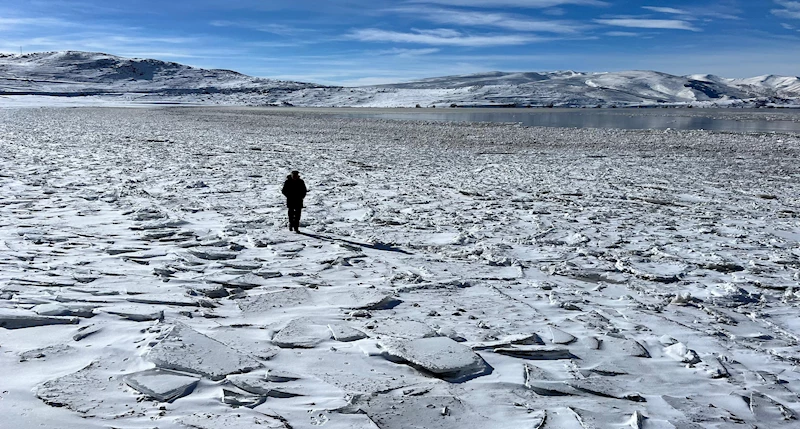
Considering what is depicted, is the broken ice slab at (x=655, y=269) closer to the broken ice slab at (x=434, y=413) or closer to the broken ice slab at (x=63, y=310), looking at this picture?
the broken ice slab at (x=434, y=413)

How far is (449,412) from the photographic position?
12.3 feet

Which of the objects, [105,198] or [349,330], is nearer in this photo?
[349,330]

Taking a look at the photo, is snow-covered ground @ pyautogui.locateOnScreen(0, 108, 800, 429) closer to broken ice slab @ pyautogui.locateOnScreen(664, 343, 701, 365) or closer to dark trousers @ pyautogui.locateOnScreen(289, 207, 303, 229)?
broken ice slab @ pyautogui.locateOnScreen(664, 343, 701, 365)

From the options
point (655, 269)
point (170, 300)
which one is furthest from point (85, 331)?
point (655, 269)

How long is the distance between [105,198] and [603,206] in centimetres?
879

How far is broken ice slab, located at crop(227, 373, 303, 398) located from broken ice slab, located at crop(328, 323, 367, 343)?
0.85 m

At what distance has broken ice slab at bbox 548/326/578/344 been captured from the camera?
4.91 m

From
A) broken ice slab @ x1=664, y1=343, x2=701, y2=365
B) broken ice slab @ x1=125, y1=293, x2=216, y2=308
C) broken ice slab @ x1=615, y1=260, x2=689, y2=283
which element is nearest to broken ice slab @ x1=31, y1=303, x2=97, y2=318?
broken ice slab @ x1=125, y1=293, x2=216, y2=308

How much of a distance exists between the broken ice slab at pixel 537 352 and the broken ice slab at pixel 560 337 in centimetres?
15

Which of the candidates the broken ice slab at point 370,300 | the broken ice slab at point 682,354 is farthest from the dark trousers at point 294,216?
the broken ice slab at point 682,354

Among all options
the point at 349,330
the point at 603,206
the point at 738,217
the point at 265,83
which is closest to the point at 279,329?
the point at 349,330

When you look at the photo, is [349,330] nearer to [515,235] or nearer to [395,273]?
[395,273]

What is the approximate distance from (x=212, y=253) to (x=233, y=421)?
12.7 ft

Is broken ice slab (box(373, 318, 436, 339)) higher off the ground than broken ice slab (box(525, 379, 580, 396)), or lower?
higher
